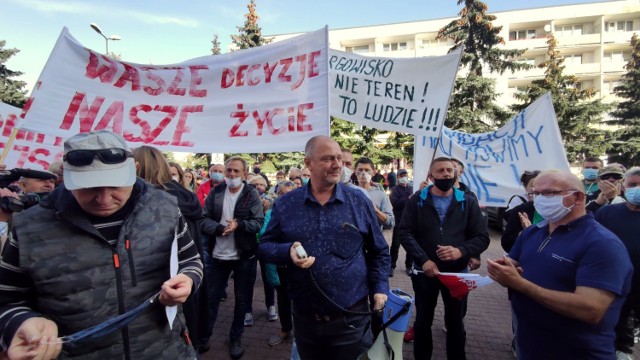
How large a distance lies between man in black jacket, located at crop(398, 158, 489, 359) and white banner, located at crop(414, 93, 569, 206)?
1.70m

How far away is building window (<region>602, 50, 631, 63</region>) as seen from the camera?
34094mm

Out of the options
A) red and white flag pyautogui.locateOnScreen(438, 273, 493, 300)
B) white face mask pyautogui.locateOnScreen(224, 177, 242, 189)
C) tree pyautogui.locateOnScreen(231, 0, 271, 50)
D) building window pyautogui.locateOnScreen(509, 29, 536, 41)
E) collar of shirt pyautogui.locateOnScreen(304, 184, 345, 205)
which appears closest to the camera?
collar of shirt pyautogui.locateOnScreen(304, 184, 345, 205)

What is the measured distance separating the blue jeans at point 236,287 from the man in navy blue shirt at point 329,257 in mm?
1617

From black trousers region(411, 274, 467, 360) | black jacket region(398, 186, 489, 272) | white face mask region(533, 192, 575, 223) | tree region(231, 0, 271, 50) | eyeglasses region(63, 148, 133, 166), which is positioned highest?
tree region(231, 0, 271, 50)

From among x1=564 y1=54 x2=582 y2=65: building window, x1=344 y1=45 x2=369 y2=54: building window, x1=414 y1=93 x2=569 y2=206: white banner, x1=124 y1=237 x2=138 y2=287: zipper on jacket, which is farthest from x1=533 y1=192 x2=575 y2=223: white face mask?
x1=344 y1=45 x2=369 y2=54: building window

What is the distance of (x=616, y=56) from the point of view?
1347 inches

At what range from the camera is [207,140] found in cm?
421

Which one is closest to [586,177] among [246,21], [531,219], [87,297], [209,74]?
[531,219]

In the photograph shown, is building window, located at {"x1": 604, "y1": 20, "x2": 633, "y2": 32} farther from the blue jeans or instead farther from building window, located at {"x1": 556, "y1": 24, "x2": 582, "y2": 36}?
the blue jeans

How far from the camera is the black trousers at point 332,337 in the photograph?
7.52 ft

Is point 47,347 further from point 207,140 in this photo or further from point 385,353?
point 207,140

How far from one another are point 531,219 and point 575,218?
1864 mm

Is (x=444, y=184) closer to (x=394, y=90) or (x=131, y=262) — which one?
(x=394, y=90)

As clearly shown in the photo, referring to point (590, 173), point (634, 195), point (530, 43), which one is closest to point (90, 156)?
point (634, 195)
